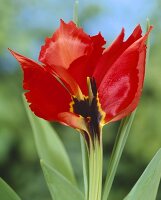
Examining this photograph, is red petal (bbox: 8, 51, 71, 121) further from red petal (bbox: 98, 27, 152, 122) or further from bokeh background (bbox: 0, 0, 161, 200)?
bokeh background (bbox: 0, 0, 161, 200)

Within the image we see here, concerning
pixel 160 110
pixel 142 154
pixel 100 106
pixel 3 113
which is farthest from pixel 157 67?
pixel 100 106

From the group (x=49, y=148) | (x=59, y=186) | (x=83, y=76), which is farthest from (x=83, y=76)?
(x=49, y=148)

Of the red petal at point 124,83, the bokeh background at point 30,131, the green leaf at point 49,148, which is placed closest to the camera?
the red petal at point 124,83

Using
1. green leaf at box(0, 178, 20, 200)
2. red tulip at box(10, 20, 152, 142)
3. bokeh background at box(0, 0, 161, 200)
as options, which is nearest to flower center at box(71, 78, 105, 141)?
red tulip at box(10, 20, 152, 142)

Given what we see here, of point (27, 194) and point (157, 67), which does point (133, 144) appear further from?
point (27, 194)

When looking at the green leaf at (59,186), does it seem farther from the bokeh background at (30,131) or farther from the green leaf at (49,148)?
the bokeh background at (30,131)

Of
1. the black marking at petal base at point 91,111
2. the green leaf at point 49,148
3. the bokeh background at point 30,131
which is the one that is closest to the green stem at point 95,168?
the black marking at petal base at point 91,111

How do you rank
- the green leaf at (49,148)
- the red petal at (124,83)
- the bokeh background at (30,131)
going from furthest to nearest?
the bokeh background at (30,131)
the green leaf at (49,148)
the red petal at (124,83)
